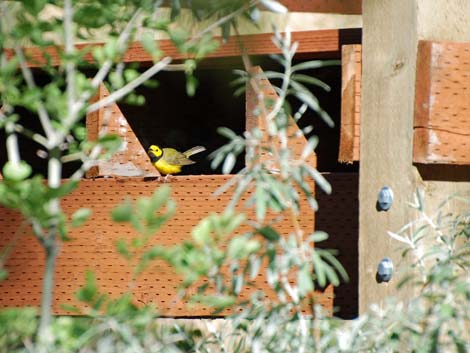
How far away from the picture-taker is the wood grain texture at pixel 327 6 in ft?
9.15

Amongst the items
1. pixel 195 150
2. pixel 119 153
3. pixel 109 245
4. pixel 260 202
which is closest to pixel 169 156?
pixel 195 150

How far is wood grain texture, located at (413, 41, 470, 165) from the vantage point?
2379 millimetres

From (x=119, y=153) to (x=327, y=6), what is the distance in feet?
2.35

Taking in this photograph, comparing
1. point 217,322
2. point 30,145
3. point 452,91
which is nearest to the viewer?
point 452,91

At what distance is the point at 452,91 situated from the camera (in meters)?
2.40

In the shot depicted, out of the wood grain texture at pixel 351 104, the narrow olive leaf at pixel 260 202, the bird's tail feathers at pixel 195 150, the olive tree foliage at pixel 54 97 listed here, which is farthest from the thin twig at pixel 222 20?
the bird's tail feathers at pixel 195 150

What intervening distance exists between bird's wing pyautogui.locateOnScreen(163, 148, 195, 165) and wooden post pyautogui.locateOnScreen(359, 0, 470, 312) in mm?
1171

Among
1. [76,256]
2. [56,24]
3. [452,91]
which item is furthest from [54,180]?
[76,256]

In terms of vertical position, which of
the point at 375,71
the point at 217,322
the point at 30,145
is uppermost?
the point at 375,71

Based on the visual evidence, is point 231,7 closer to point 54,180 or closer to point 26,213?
point 54,180

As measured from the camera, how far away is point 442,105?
2.39m

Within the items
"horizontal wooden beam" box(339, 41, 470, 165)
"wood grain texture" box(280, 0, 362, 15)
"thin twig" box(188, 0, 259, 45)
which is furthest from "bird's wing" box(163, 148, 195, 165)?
"thin twig" box(188, 0, 259, 45)

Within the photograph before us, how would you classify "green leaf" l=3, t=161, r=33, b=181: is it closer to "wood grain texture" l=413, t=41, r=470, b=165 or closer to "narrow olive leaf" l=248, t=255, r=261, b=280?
"narrow olive leaf" l=248, t=255, r=261, b=280

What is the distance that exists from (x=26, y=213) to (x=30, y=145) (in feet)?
7.46
